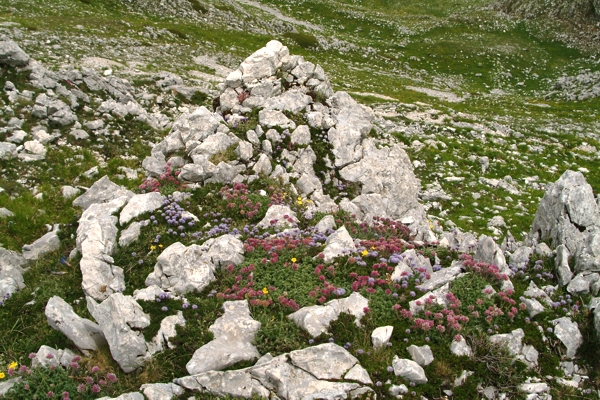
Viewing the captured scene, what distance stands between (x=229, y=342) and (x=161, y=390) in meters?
1.47

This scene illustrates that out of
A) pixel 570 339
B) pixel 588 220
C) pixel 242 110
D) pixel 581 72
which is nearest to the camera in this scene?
pixel 570 339

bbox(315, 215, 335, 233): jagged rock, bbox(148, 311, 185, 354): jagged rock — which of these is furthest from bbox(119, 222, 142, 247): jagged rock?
bbox(315, 215, 335, 233): jagged rock

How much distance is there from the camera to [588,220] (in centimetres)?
1152

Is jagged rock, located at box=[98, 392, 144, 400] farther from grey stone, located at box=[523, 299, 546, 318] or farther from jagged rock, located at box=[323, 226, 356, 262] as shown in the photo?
grey stone, located at box=[523, 299, 546, 318]

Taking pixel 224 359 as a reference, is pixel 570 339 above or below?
above

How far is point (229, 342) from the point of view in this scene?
8180mm

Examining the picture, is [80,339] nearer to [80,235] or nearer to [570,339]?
[80,235]

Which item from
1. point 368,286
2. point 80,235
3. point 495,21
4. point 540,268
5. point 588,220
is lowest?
point 80,235

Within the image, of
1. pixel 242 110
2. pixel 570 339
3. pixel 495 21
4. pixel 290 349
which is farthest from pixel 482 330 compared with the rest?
pixel 495 21

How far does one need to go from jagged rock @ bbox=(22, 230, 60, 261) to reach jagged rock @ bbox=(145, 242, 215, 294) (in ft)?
12.1

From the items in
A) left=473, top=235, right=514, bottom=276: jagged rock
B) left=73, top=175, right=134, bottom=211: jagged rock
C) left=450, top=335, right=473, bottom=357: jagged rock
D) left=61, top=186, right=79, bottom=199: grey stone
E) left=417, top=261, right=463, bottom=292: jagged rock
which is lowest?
left=61, top=186, right=79, bottom=199: grey stone

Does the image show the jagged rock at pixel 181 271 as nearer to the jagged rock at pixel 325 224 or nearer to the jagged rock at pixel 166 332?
the jagged rock at pixel 166 332

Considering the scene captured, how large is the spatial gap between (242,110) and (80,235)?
802 centimetres

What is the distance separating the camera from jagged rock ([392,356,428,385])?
7.47 metres
